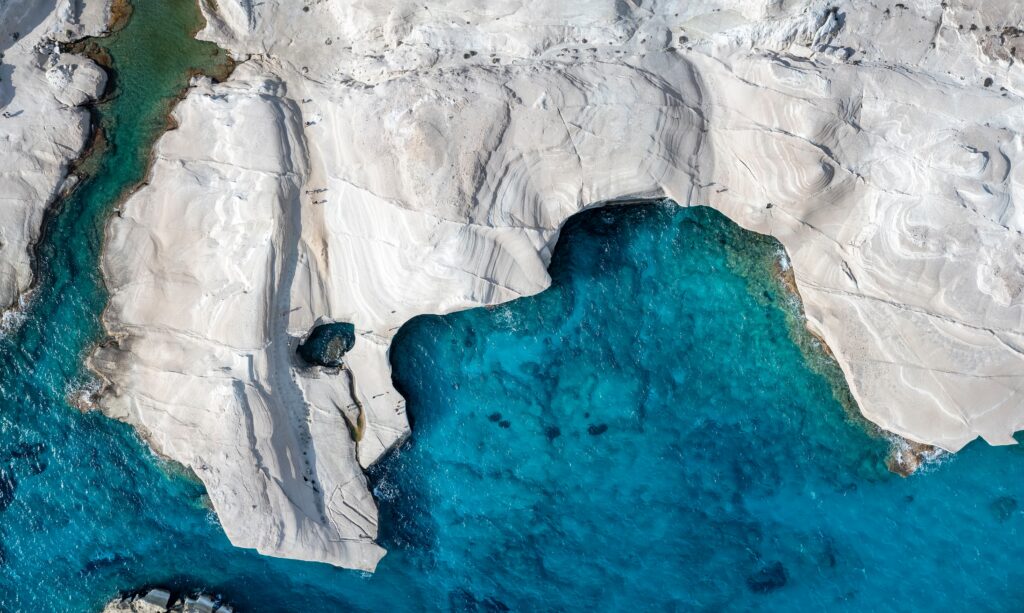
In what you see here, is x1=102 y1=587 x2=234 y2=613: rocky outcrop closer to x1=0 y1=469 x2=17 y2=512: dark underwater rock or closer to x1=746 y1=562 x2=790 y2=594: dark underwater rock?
x1=0 y1=469 x2=17 y2=512: dark underwater rock

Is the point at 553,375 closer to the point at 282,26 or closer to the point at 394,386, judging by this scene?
the point at 394,386

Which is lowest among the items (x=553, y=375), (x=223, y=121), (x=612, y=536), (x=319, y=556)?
(x=612, y=536)

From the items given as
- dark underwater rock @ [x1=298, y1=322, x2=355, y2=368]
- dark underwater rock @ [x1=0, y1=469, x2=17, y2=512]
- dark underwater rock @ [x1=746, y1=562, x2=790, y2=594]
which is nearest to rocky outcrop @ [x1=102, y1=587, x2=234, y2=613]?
dark underwater rock @ [x1=0, y1=469, x2=17, y2=512]

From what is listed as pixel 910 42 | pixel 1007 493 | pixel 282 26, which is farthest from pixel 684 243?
pixel 282 26

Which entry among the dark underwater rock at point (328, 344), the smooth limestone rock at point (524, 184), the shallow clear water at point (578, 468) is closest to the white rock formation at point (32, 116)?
the shallow clear water at point (578, 468)

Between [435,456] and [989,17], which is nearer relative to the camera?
[989,17]

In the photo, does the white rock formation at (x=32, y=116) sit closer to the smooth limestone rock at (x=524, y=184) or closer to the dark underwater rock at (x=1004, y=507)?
the smooth limestone rock at (x=524, y=184)

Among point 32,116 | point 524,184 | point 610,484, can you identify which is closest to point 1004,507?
point 610,484
